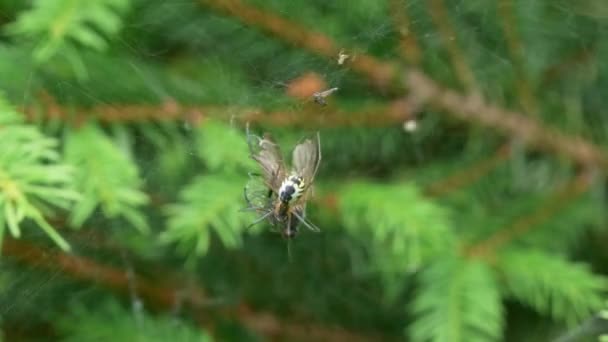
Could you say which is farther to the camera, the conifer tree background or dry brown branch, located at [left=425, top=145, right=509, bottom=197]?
dry brown branch, located at [left=425, top=145, right=509, bottom=197]

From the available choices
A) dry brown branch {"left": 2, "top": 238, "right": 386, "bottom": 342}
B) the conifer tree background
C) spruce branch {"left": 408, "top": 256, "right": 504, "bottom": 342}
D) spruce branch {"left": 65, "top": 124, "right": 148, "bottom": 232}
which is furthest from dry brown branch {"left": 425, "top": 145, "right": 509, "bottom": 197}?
spruce branch {"left": 65, "top": 124, "right": 148, "bottom": 232}

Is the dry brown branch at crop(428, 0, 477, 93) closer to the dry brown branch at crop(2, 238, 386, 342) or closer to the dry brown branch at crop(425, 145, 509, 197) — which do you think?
the dry brown branch at crop(425, 145, 509, 197)

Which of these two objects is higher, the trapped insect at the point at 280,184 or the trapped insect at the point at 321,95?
the trapped insect at the point at 321,95

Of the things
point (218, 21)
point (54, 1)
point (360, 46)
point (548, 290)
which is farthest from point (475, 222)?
point (54, 1)

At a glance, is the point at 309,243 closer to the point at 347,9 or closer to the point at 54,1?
the point at 347,9

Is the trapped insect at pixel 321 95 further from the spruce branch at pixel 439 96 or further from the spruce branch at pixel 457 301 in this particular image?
the spruce branch at pixel 457 301

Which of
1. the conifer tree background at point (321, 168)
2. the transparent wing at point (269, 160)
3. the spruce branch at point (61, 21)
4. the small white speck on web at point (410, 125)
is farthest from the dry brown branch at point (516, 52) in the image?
the spruce branch at point (61, 21)

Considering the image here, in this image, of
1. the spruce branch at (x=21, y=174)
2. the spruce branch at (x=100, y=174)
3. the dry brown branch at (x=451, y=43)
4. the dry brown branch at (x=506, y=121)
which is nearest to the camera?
the spruce branch at (x=21, y=174)
